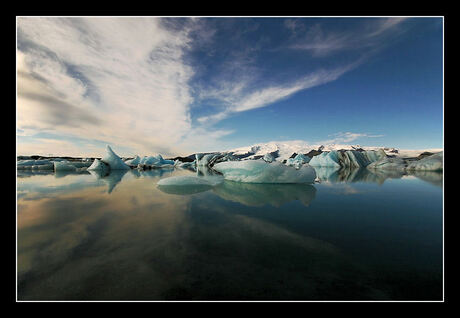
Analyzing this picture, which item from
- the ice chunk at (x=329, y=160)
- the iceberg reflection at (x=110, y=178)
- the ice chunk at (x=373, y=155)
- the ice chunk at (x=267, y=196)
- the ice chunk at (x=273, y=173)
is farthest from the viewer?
the ice chunk at (x=373, y=155)

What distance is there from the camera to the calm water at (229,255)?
133 centimetres

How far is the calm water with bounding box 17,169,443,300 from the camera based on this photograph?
4.37 feet

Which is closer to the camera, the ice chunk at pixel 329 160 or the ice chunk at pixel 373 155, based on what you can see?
the ice chunk at pixel 329 160

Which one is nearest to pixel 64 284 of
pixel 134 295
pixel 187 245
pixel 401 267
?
pixel 134 295

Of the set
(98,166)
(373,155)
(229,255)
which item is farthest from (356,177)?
(373,155)

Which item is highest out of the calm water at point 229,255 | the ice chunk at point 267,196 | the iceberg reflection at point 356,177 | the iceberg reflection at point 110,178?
the calm water at point 229,255

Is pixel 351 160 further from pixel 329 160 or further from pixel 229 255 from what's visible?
pixel 229 255

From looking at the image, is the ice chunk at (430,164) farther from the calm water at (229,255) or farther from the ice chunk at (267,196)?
the calm water at (229,255)

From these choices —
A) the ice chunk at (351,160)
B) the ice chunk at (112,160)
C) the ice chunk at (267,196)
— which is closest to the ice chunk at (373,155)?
the ice chunk at (351,160)

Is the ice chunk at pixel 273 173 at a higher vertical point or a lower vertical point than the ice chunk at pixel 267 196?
higher

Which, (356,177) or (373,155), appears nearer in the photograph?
(356,177)

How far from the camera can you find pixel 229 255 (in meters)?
1.81

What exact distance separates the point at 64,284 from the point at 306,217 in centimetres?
317

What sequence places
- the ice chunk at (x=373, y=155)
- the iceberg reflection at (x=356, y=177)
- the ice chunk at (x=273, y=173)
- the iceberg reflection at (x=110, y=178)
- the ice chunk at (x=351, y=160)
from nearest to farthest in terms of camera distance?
the iceberg reflection at (x=110, y=178) < the ice chunk at (x=273, y=173) < the iceberg reflection at (x=356, y=177) < the ice chunk at (x=351, y=160) < the ice chunk at (x=373, y=155)
